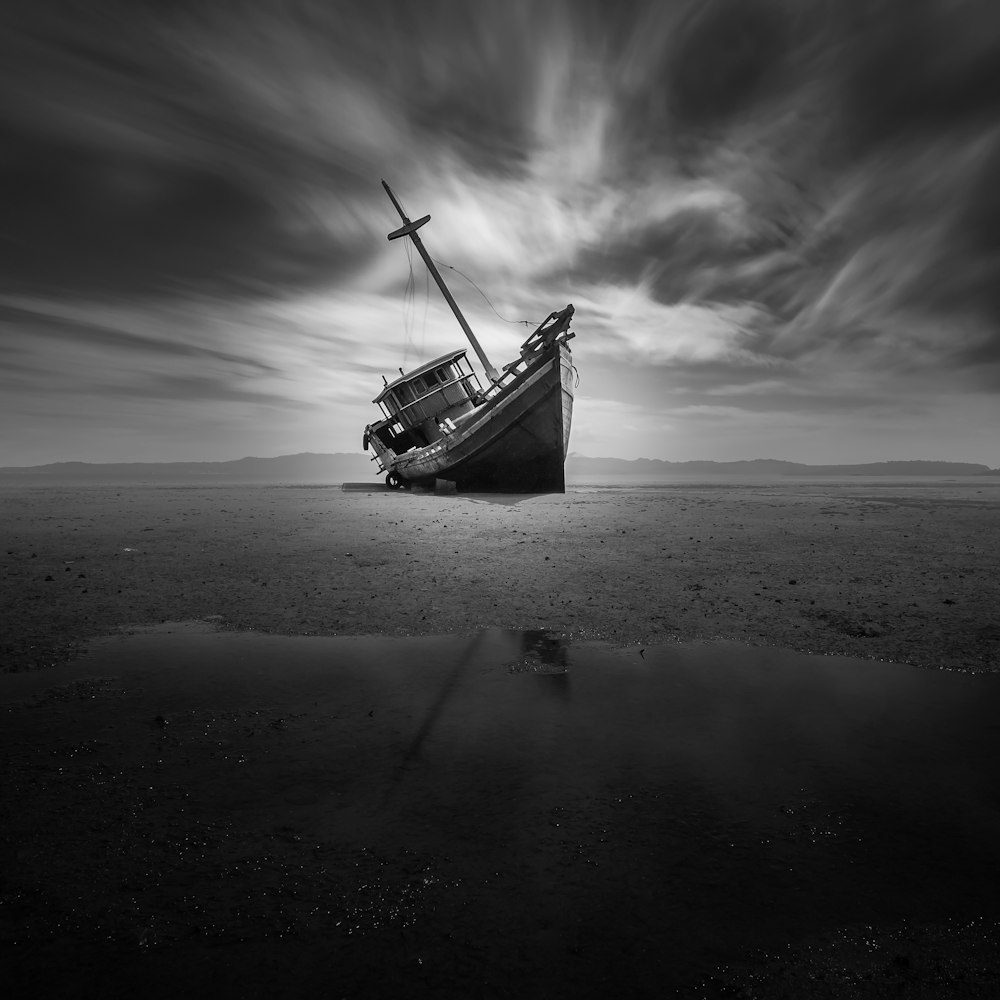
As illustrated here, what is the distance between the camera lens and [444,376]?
3084 centimetres

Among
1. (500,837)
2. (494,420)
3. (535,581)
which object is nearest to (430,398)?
(494,420)

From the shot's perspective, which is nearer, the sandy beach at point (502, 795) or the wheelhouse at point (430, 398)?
the sandy beach at point (502, 795)

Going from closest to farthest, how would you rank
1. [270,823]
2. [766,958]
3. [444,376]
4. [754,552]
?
[766,958] < [270,823] < [754,552] < [444,376]

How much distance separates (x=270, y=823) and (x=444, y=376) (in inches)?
1166

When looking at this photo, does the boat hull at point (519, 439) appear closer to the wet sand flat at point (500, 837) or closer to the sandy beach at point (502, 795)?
the sandy beach at point (502, 795)

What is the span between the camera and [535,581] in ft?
25.1

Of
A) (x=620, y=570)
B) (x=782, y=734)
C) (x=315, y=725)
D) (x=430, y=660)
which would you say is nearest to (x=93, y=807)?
(x=315, y=725)

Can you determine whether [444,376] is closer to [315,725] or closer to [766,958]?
[315,725]

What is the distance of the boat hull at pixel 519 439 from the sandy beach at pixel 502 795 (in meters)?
18.0

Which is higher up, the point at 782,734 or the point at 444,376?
the point at 444,376

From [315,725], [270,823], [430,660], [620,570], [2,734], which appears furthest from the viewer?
[620,570]

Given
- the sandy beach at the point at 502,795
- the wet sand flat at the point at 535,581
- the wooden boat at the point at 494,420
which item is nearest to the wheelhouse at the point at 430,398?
the wooden boat at the point at 494,420

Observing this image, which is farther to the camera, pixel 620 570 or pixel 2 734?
pixel 620 570

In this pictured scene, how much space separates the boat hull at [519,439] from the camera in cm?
2388
